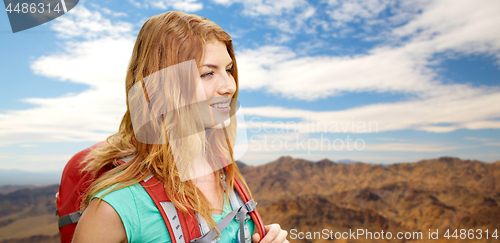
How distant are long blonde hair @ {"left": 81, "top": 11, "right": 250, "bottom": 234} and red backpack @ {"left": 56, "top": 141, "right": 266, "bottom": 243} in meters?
0.03

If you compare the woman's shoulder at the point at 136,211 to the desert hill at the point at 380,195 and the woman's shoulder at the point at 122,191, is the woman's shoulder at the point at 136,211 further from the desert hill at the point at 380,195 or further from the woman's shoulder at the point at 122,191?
the desert hill at the point at 380,195

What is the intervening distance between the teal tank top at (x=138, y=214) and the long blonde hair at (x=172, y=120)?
1.2 inches

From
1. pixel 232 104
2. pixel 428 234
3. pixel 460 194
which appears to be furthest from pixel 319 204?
pixel 232 104

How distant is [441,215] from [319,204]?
3589 millimetres

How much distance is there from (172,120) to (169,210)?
31cm

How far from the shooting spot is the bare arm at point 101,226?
0.85m

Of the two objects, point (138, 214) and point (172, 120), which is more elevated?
point (172, 120)

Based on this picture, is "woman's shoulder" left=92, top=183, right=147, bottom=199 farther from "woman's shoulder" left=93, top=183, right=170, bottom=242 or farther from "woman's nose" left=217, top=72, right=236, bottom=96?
"woman's nose" left=217, top=72, right=236, bottom=96

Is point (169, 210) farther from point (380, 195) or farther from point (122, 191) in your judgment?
point (380, 195)

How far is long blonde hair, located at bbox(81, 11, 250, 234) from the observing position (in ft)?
3.25

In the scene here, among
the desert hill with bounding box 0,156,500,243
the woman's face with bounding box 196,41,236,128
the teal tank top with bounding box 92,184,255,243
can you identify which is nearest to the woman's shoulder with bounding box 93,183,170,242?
the teal tank top with bounding box 92,184,255,243

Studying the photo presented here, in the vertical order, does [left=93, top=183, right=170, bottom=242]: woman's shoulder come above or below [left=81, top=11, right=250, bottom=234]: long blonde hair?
below

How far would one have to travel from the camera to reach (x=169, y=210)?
946mm

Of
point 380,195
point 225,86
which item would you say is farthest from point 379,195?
point 225,86
